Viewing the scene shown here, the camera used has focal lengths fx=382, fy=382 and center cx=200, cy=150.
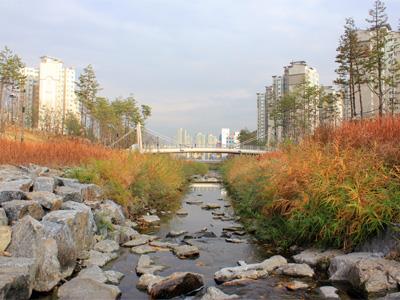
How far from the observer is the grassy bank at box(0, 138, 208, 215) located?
28.1 feet

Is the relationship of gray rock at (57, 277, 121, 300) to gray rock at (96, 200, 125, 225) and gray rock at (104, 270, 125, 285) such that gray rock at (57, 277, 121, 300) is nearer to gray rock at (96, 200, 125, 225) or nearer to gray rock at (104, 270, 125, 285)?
gray rock at (104, 270, 125, 285)

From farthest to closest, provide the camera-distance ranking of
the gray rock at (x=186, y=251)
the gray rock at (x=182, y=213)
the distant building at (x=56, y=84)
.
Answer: the distant building at (x=56, y=84) → the gray rock at (x=182, y=213) → the gray rock at (x=186, y=251)

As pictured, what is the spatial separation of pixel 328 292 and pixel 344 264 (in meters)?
0.58

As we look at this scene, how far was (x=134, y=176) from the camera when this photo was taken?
1002 centimetres

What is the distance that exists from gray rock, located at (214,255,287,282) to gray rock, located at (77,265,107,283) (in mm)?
1374

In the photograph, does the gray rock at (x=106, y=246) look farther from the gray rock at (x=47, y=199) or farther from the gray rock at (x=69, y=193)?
the gray rock at (x=69, y=193)

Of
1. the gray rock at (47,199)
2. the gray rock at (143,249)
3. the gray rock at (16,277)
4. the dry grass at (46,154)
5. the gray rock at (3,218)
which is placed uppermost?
the dry grass at (46,154)

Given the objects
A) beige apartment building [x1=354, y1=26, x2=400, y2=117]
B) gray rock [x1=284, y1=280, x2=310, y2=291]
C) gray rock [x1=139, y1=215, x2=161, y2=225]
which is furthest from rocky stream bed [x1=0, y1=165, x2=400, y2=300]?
beige apartment building [x1=354, y1=26, x2=400, y2=117]

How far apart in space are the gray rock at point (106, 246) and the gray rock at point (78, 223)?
14 cm

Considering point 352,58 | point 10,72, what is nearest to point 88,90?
point 10,72

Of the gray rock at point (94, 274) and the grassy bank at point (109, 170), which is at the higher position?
the grassy bank at point (109, 170)

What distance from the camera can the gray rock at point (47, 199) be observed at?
539 cm

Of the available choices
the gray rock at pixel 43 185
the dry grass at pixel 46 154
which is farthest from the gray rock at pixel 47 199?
the dry grass at pixel 46 154

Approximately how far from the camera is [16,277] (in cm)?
343
